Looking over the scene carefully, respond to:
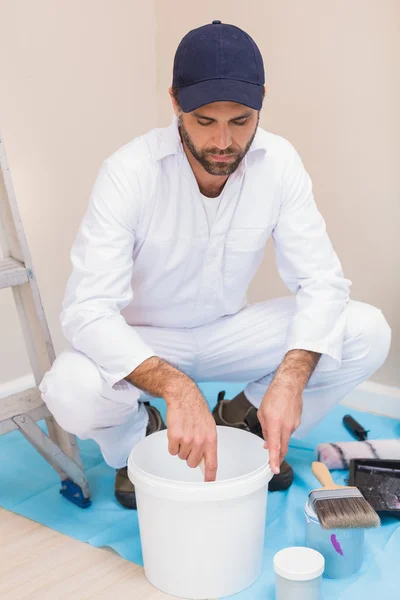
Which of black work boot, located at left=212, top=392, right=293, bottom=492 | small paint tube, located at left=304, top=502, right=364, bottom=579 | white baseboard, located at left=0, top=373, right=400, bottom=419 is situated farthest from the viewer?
white baseboard, located at left=0, top=373, right=400, bottom=419

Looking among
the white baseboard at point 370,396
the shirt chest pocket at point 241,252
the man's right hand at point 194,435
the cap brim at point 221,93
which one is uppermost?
the cap brim at point 221,93

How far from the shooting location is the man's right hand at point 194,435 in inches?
50.5

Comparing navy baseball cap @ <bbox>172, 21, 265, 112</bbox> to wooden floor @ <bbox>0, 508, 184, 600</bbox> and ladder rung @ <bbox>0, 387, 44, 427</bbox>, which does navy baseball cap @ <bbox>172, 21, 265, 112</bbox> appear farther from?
wooden floor @ <bbox>0, 508, 184, 600</bbox>

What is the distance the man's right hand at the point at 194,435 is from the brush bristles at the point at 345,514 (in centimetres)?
22

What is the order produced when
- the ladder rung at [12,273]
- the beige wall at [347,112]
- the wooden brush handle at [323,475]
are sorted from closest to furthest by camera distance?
1. the wooden brush handle at [323,475]
2. the ladder rung at [12,273]
3. the beige wall at [347,112]

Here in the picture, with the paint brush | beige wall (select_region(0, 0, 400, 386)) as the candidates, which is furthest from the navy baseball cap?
the paint brush

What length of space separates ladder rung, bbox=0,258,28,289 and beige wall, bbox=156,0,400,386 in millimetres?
981

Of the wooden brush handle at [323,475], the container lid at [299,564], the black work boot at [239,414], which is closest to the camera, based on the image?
the container lid at [299,564]

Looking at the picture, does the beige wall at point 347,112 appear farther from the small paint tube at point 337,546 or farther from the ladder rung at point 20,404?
the ladder rung at point 20,404

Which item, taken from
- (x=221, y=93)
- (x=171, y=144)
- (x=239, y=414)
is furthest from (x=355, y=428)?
(x=221, y=93)

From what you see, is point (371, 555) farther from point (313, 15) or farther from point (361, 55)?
point (313, 15)

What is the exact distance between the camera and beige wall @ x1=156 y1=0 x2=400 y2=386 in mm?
2029

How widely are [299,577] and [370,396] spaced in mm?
1093

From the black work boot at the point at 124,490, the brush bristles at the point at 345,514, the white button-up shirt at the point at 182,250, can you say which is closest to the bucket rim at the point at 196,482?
the brush bristles at the point at 345,514
